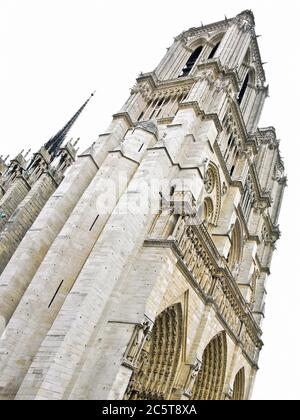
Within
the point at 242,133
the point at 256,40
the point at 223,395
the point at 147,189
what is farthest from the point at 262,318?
the point at 256,40

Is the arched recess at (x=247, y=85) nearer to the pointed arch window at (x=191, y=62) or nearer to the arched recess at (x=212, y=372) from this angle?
the pointed arch window at (x=191, y=62)

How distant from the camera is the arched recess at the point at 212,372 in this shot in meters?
17.7

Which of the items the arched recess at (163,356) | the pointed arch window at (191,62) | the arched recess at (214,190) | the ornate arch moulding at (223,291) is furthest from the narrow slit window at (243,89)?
the arched recess at (163,356)

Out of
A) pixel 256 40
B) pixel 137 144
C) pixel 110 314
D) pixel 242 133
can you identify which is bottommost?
pixel 110 314

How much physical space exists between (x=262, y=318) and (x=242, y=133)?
9899 mm

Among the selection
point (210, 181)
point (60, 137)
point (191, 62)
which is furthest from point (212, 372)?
point (60, 137)

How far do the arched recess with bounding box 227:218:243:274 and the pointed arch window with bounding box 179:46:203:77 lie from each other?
8.73 m

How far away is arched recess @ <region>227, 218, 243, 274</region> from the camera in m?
22.1

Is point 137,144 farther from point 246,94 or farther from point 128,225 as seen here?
point 246,94

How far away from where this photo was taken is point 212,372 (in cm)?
1789

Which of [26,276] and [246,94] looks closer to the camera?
[26,276]

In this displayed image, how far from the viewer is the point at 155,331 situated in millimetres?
14867

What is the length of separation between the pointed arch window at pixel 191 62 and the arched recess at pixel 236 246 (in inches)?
344

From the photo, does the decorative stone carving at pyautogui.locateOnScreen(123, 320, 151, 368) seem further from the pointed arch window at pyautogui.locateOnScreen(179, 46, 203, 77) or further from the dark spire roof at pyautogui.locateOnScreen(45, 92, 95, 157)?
the dark spire roof at pyautogui.locateOnScreen(45, 92, 95, 157)
